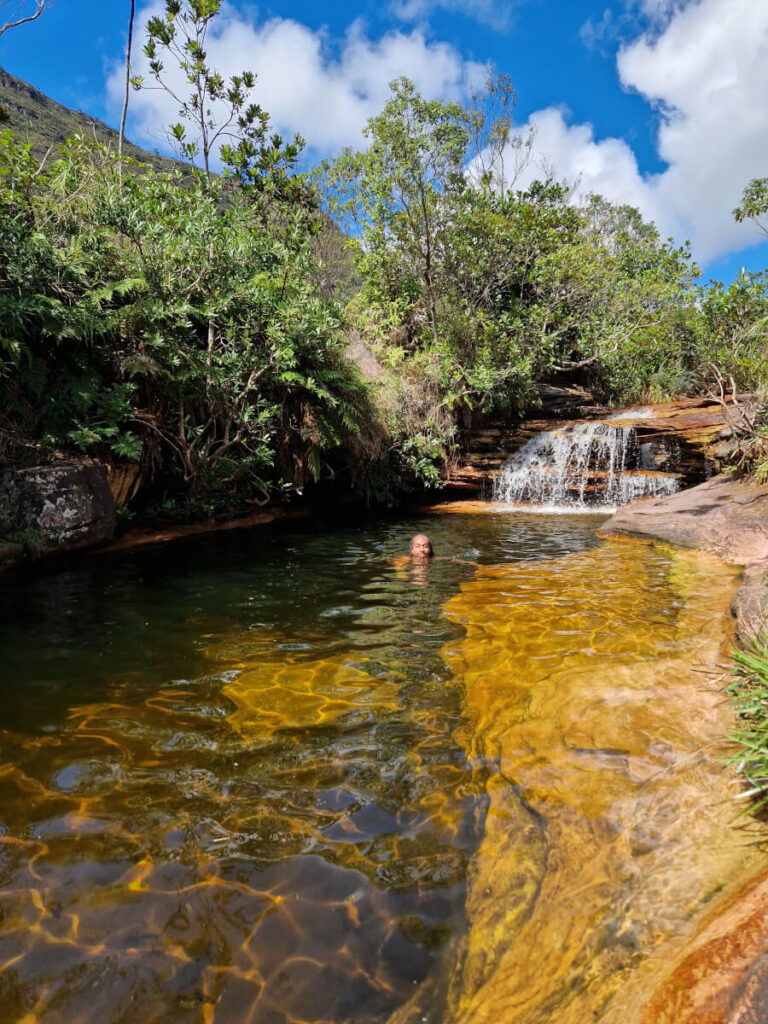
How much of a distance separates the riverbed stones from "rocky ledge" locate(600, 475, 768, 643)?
8450 mm

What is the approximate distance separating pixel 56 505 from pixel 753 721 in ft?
26.5

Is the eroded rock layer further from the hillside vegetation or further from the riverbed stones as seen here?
the riverbed stones

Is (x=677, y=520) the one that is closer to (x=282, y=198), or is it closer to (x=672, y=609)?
(x=672, y=609)

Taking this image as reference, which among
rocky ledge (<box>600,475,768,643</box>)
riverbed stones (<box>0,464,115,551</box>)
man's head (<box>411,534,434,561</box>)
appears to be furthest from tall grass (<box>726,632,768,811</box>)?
riverbed stones (<box>0,464,115,551</box>)

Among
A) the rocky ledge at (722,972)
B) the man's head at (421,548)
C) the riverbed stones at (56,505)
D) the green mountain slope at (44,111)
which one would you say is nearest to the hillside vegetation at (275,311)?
the riverbed stones at (56,505)

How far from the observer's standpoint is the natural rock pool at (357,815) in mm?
1803

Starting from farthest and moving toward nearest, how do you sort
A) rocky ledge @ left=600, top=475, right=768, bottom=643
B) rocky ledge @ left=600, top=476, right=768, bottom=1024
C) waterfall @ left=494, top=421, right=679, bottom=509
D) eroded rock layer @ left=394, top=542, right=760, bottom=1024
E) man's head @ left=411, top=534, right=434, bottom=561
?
waterfall @ left=494, top=421, right=679, bottom=509, man's head @ left=411, top=534, right=434, bottom=561, rocky ledge @ left=600, top=475, right=768, bottom=643, eroded rock layer @ left=394, top=542, right=760, bottom=1024, rocky ledge @ left=600, top=476, right=768, bottom=1024

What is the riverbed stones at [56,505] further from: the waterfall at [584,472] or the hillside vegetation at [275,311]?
the waterfall at [584,472]

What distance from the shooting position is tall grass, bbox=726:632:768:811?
2.25 metres

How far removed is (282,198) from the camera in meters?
12.8

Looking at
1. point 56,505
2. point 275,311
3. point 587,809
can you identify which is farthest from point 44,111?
point 587,809

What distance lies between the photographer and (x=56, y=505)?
7.41m

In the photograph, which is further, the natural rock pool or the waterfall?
the waterfall

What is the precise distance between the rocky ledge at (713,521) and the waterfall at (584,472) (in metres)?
3.16
